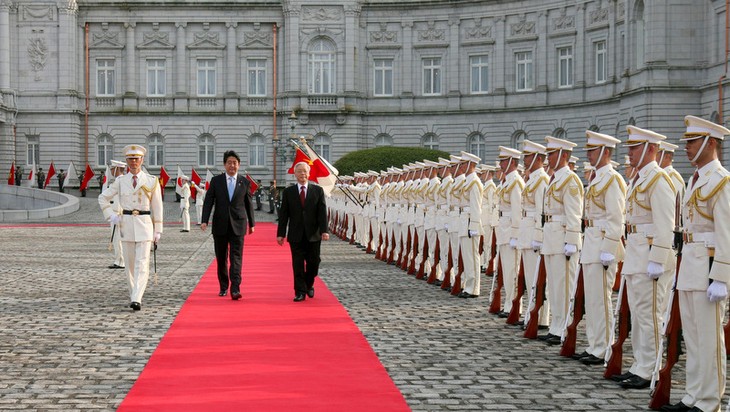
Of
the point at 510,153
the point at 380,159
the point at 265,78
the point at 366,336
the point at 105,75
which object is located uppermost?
the point at 105,75

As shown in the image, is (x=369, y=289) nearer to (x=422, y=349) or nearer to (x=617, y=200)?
(x=422, y=349)

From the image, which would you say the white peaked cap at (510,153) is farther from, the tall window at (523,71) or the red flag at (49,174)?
the red flag at (49,174)

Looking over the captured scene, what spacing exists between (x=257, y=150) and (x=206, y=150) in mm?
3158

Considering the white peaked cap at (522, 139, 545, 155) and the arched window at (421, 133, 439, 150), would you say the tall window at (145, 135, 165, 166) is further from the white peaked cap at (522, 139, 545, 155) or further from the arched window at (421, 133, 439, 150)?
the white peaked cap at (522, 139, 545, 155)

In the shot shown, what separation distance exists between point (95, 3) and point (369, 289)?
171 feet

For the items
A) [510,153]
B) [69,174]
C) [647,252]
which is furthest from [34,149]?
[647,252]

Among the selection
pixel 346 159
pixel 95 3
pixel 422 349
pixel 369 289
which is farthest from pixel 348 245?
pixel 95 3

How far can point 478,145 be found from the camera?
6369 centimetres

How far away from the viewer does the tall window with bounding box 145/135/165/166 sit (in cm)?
6650

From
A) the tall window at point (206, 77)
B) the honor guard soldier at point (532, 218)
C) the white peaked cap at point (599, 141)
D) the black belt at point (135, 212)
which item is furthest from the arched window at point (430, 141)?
the white peaked cap at point (599, 141)

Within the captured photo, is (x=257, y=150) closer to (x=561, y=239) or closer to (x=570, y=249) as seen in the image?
(x=561, y=239)

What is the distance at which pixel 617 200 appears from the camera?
10.3 metres

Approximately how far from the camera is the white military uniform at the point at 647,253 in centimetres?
925

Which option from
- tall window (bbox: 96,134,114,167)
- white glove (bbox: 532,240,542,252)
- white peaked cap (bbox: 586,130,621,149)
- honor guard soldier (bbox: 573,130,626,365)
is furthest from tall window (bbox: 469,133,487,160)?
honor guard soldier (bbox: 573,130,626,365)
